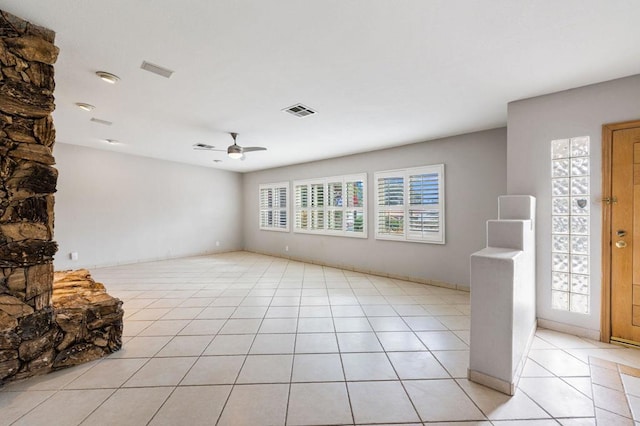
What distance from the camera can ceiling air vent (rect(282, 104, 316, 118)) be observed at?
3.24 m

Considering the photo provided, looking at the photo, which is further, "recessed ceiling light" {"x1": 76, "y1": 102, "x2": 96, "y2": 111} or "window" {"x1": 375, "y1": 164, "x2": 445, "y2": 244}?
"window" {"x1": 375, "y1": 164, "x2": 445, "y2": 244}

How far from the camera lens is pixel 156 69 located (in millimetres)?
2410

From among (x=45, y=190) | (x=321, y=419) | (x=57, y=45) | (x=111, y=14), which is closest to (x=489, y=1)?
(x=111, y=14)

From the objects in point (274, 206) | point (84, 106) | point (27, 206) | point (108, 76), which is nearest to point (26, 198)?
point (27, 206)

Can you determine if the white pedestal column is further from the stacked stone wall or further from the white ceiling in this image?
the stacked stone wall

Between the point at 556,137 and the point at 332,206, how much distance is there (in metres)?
4.10

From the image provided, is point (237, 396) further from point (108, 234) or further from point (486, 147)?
point (108, 234)

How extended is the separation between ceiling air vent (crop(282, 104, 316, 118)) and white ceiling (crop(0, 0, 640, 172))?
0.14 metres

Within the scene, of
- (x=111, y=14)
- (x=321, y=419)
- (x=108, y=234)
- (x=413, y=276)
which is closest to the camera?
(x=321, y=419)

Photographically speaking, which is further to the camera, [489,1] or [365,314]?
[365,314]

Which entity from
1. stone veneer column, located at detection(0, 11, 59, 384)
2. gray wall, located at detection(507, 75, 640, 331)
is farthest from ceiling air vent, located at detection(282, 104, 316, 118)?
gray wall, located at detection(507, 75, 640, 331)

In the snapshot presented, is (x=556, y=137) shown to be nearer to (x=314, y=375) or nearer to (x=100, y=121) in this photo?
(x=314, y=375)

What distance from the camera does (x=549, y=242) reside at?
9.41 ft

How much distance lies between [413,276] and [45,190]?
16.4 ft
